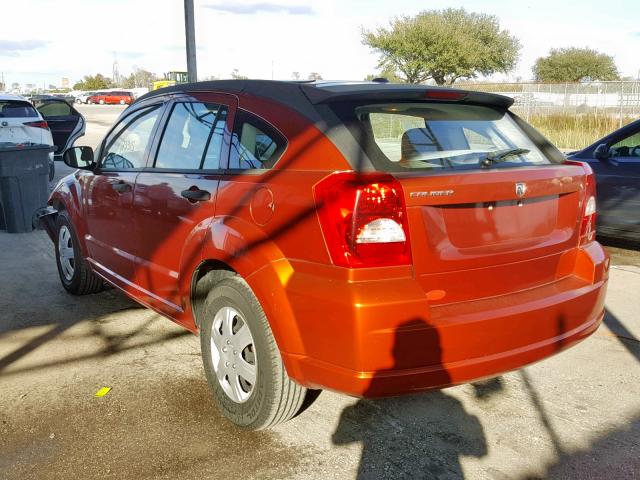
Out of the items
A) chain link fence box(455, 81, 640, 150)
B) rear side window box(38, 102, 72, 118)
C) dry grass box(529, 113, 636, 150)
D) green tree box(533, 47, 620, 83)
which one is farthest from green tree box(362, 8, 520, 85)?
rear side window box(38, 102, 72, 118)

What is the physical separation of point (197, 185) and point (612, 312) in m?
3.60

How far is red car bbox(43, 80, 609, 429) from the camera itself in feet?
8.46

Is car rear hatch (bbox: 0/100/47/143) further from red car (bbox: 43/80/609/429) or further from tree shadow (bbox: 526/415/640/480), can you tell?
tree shadow (bbox: 526/415/640/480)

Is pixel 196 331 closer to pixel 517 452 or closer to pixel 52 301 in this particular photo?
pixel 517 452

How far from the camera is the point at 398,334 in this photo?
8.31 ft

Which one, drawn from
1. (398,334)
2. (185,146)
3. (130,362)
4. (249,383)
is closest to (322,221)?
(398,334)

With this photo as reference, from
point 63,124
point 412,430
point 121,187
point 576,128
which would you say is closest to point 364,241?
point 412,430

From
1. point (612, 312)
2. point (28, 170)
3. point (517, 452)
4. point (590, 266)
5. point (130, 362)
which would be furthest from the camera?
point (28, 170)

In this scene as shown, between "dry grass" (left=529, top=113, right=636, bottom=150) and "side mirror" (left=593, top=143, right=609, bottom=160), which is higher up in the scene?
"side mirror" (left=593, top=143, right=609, bottom=160)

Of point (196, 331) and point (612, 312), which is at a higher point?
point (196, 331)

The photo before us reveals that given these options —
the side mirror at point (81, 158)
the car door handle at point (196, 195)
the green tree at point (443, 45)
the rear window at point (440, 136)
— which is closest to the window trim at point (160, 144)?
Result: the car door handle at point (196, 195)

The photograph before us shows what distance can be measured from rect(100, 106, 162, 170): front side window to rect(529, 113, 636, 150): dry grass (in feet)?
51.9

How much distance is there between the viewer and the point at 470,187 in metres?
2.73

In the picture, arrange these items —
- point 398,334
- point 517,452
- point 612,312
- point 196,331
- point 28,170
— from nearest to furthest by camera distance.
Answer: point 398,334 → point 517,452 → point 196,331 → point 612,312 → point 28,170
